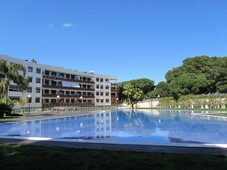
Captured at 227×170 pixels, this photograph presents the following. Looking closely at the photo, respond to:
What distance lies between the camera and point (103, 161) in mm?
6316

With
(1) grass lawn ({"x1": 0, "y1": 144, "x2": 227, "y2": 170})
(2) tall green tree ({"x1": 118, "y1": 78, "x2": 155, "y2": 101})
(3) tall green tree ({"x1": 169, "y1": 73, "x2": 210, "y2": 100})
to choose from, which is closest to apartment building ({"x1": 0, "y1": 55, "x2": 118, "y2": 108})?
(2) tall green tree ({"x1": 118, "y1": 78, "x2": 155, "y2": 101})

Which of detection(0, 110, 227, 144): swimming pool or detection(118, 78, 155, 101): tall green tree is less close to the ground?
detection(118, 78, 155, 101): tall green tree

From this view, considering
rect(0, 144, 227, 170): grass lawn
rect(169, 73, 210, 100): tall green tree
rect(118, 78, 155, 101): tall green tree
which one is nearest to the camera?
rect(0, 144, 227, 170): grass lawn

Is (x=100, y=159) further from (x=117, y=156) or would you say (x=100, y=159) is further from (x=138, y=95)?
(x=138, y=95)

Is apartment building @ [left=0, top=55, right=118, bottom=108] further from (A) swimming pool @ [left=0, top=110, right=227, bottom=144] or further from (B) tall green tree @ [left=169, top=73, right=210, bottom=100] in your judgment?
(A) swimming pool @ [left=0, top=110, right=227, bottom=144]

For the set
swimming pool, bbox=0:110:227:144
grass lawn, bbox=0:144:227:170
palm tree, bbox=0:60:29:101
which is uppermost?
palm tree, bbox=0:60:29:101

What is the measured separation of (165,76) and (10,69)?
187 feet

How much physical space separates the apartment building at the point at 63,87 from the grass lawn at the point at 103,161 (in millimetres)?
38456

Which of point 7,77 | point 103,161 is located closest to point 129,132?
point 103,161

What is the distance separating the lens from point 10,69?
28625mm

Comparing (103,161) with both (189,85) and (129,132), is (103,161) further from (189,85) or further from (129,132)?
(189,85)

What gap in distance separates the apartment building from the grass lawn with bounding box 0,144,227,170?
38.5 metres

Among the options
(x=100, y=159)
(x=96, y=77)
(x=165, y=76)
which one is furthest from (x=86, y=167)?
(x=165, y=76)

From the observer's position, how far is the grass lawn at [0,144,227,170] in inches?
227
